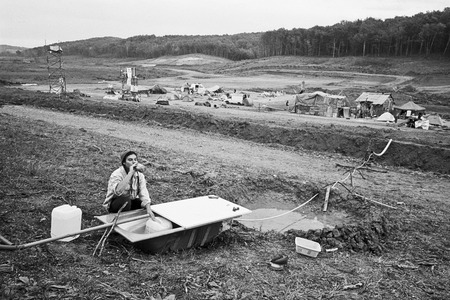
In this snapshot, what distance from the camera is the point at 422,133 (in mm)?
18141

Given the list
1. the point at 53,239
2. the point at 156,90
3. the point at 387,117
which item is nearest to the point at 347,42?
the point at 156,90

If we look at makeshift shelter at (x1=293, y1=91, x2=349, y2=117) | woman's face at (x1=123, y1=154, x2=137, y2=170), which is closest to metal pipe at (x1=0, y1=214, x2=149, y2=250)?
woman's face at (x1=123, y1=154, x2=137, y2=170)

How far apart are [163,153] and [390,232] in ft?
25.2

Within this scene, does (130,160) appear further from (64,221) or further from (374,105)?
(374,105)

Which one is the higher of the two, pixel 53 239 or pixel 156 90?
pixel 156 90

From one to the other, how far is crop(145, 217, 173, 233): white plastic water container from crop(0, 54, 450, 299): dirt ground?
1.14 feet

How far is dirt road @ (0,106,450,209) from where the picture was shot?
10.5 meters

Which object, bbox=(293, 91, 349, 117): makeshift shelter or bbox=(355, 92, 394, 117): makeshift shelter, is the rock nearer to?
bbox=(293, 91, 349, 117): makeshift shelter

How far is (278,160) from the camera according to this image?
13.1m

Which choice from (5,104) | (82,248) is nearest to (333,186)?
(82,248)

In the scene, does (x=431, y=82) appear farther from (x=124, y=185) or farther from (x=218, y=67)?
(x=124, y=185)

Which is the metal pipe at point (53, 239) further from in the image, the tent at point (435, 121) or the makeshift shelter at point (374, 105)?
the makeshift shelter at point (374, 105)

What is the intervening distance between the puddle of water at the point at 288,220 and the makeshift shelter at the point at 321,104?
18648 mm

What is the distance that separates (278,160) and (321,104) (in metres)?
15.3
